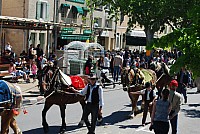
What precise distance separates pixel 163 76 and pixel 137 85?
319 centimetres

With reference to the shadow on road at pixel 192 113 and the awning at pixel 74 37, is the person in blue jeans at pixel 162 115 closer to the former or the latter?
the shadow on road at pixel 192 113

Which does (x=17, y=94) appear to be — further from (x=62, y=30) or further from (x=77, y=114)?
(x=62, y=30)

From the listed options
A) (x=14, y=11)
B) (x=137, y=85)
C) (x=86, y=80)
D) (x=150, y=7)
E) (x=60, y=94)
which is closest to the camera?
(x=60, y=94)

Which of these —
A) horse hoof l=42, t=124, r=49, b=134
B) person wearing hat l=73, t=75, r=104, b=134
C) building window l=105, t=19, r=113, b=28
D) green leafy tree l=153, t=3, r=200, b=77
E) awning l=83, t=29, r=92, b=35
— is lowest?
horse hoof l=42, t=124, r=49, b=134

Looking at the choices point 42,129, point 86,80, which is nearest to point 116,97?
point 86,80

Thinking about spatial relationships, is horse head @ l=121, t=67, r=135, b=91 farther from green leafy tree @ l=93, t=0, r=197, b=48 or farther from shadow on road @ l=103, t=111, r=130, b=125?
green leafy tree @ l=93, t=0, r=197, b=48

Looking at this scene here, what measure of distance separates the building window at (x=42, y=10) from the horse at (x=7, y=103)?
88.3 feet

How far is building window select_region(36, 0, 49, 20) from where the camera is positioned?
36775mm

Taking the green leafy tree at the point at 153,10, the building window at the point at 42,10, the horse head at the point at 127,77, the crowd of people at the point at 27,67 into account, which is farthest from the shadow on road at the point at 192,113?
the building window at the point at 42,10

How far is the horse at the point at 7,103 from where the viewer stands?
403 inches

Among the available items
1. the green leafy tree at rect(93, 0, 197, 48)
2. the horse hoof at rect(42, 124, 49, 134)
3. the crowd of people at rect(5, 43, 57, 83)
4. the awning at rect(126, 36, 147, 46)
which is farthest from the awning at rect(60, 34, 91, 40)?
the horse hoof at rect(42, 124, 49, 134)

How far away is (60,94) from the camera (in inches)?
481

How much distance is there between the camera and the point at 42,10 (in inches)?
1480

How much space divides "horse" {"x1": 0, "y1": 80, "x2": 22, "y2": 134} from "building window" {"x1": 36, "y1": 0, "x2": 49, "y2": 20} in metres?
26.9
